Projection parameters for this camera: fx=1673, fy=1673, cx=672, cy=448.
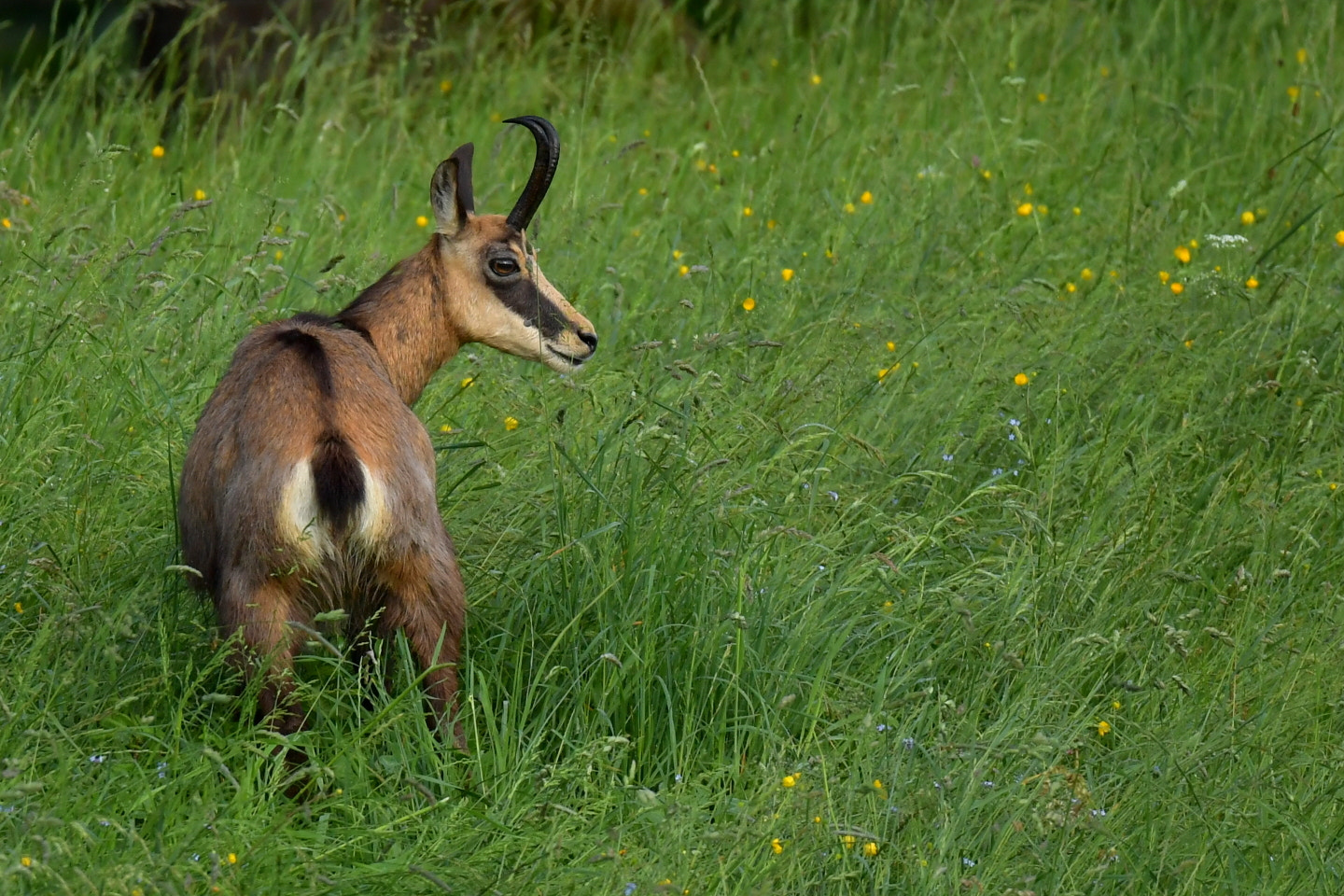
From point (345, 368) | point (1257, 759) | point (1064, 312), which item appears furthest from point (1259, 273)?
point (345, 368)

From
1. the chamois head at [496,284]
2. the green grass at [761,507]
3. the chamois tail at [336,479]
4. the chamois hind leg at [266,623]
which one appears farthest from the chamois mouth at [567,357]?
the chamois hind leg at [266,623]

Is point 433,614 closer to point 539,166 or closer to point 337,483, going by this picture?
point 337,483

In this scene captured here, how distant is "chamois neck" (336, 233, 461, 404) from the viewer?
4.52 metres

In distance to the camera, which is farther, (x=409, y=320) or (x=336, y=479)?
(x=409, y=320)

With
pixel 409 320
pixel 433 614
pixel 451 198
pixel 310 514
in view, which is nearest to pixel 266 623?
pixel 310 514

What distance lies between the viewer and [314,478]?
11.6ft

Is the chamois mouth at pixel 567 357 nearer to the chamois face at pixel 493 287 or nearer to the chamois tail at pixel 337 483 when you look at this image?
the chamois face at pixel 493 287

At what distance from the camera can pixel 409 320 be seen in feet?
14.9

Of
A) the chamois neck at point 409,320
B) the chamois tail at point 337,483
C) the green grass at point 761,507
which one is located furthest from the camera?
the chamois neck at point 409,320

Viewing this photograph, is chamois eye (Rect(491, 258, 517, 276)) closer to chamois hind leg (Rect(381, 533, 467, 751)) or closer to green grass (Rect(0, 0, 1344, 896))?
green grass (Rect(0, 0, 1344, 896))

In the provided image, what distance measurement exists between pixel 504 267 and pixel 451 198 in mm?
237

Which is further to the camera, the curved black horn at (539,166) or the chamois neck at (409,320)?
the chamois neck at (409,320)

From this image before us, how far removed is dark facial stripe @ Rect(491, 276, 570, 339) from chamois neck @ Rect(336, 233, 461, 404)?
0.54 feet

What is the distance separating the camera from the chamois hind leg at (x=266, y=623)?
3.59 m
